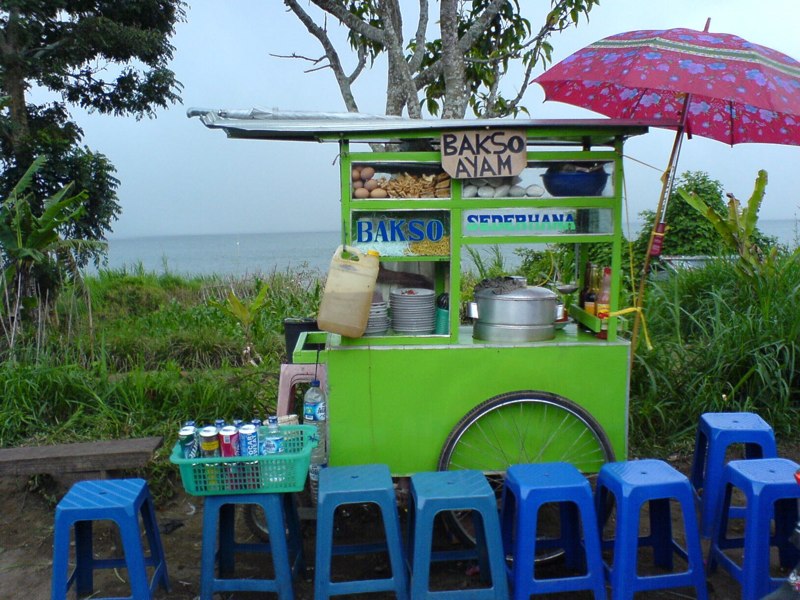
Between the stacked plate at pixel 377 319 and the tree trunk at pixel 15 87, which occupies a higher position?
the tree trunk at pixel 15 87

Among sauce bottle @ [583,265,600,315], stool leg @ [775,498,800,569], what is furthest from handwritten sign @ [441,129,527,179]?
stool leg @ [775,498,800,569]

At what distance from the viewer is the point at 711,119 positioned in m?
3.77

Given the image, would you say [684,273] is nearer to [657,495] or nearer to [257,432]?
[657,495]

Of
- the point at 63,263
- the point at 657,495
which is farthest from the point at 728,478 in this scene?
the point at 63,263

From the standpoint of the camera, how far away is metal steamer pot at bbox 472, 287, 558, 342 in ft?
10.8

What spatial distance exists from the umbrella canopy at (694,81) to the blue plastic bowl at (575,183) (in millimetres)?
356

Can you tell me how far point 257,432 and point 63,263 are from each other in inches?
175

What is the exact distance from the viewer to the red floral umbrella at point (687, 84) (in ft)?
9.43

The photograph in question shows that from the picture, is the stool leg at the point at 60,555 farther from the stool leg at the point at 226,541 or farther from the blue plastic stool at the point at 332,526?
the blue plastic stool at the point at 332,526

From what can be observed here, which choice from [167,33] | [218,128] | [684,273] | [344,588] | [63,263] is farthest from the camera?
[167,33]

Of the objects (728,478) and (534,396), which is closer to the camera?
(728,478)

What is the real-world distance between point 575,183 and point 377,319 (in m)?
1.15

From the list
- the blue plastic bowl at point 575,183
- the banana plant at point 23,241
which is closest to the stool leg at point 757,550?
the blue plastic bowl at point 575,183

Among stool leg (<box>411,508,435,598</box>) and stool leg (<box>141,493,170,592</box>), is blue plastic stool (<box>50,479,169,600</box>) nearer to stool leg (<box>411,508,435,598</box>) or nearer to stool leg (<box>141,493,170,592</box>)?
stool leg (<box>141,493,170,592</box>)
